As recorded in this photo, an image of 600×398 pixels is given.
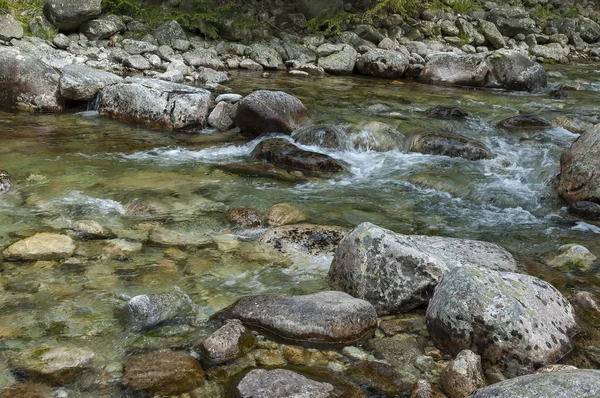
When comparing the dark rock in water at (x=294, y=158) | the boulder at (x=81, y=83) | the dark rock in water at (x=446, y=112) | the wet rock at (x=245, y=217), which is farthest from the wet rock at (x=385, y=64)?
the wet rock at (x=245, y=217)

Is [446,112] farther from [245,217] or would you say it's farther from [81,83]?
[81,83]

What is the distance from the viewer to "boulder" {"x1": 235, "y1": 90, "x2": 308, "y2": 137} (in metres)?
9.22

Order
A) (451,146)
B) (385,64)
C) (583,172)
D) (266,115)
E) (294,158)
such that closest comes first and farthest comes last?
(583,172)
(294,158)
(451,146)
(266,115)
(385,64)

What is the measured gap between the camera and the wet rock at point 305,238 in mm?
5152

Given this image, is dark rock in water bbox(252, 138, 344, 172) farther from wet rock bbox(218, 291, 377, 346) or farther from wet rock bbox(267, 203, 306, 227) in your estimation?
wet rock bbox(218, 291, 377, 346)

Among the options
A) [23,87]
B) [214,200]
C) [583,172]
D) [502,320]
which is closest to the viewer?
[502,320]

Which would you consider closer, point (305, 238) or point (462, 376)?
point (462, 376)

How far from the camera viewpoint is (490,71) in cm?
1395

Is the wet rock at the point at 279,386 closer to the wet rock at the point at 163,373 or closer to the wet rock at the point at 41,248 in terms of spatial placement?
the wet rock at the point at 163,373

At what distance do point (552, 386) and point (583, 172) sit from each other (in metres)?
4.83

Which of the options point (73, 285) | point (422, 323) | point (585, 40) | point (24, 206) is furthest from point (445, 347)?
point (585, 40)

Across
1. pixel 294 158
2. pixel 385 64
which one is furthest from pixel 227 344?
pixel 385 64

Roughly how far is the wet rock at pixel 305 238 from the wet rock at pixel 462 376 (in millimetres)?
1900

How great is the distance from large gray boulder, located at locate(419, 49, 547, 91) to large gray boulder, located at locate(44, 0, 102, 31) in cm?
865
